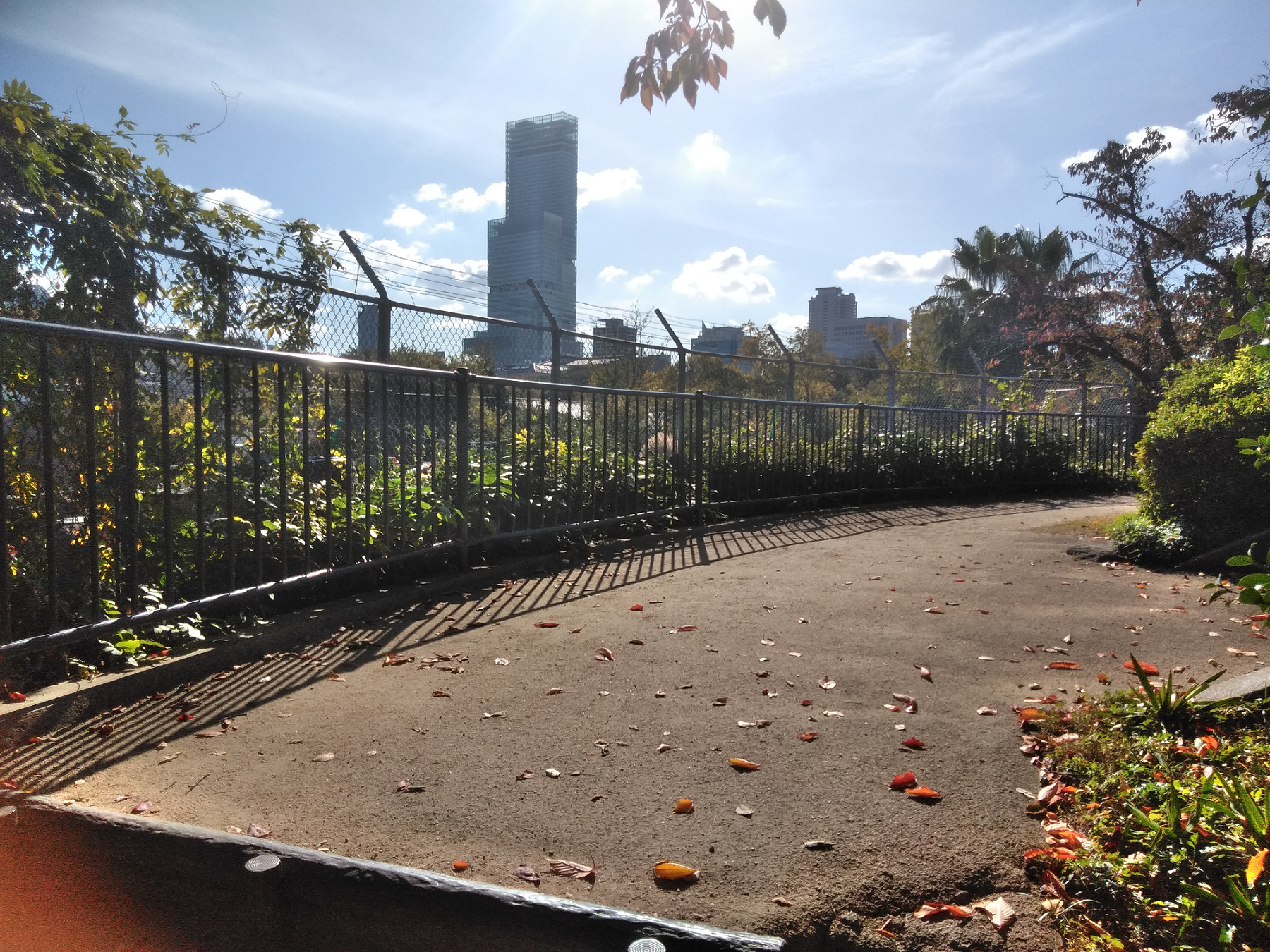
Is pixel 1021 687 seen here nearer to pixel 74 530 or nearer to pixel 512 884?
pixel 512 884

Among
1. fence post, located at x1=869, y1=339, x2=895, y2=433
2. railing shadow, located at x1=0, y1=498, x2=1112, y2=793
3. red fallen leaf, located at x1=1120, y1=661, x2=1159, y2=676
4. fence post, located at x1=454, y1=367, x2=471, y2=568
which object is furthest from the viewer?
fence post, located at x1=869, y1=339, x2=895, y2=433

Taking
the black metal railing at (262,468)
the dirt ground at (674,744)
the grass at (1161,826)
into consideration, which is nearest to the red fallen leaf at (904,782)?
the dirt ground at (674,744)

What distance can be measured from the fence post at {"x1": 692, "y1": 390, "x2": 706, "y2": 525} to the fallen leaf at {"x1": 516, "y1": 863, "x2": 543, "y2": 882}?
696cm

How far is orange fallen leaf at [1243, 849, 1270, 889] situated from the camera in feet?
6.29

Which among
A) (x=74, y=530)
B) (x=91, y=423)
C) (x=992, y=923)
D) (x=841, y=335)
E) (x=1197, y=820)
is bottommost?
(x=992, y=923)

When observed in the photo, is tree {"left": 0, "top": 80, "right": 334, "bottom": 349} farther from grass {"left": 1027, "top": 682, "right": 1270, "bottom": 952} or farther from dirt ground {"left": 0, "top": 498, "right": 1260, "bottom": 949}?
grass {"left": 1027, "top": 682, "right": 1270, "bottom": 952}

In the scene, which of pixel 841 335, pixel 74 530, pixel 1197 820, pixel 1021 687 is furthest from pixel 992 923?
pixel 841 335

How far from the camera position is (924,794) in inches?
106

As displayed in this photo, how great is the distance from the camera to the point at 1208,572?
679 centimetres

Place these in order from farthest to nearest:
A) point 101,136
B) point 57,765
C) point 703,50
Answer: point 101,136, point 703,50, point 57,765

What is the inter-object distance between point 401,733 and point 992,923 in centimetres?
216

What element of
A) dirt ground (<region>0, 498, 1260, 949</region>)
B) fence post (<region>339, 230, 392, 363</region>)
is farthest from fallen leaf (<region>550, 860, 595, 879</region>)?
fence post (<region>339, 230, 392, 363</region>)

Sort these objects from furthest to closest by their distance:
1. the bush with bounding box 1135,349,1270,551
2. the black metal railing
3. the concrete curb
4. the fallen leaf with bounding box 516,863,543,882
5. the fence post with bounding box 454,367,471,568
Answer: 1. the bush with bounding box 1135,349,1270,551
2. the fence post with bounding box 454,367,471,568
3. the black metal railing
4. the fallen leaf with bounding box 516,863,543,882
5. the concrete curb

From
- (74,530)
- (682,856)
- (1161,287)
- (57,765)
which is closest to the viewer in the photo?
(682,856)
